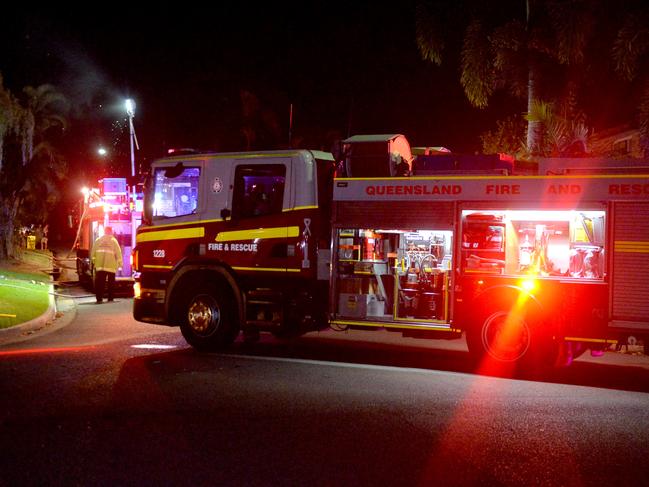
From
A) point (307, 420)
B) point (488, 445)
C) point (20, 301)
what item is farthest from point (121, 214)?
point (488, 445)

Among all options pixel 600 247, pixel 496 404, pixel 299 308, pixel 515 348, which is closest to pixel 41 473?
pixel 496 404

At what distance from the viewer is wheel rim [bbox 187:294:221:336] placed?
9.84m

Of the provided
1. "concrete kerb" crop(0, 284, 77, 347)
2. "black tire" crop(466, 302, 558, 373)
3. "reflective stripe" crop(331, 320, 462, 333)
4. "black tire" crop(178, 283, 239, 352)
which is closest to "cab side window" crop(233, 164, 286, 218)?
"black tire" crop(178, 283, 239, 352)

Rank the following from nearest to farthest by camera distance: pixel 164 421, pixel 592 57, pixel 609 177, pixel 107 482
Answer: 1. pixel 107 482
2. pixel 164 421
3. pixel 609 177
4. pixel 592 57

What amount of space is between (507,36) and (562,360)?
983cm

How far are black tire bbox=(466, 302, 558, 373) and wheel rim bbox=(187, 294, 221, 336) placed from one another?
3.36m

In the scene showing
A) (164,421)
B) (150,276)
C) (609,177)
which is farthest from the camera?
(150,276)

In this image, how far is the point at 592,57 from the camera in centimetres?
1619

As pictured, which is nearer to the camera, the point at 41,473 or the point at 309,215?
the point at 41,473

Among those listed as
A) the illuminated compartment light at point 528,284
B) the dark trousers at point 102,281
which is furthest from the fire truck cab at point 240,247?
the dark trousers at point 102,281

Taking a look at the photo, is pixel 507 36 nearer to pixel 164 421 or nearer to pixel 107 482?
pixel 164 421

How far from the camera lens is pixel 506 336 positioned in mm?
8734

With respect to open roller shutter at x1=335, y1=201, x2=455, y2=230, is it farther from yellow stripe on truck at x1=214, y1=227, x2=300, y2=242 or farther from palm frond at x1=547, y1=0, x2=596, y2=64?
palm frond at x1=547, y1=0, x2=596, y2=64

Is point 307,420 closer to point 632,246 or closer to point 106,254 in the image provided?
point 632,246
